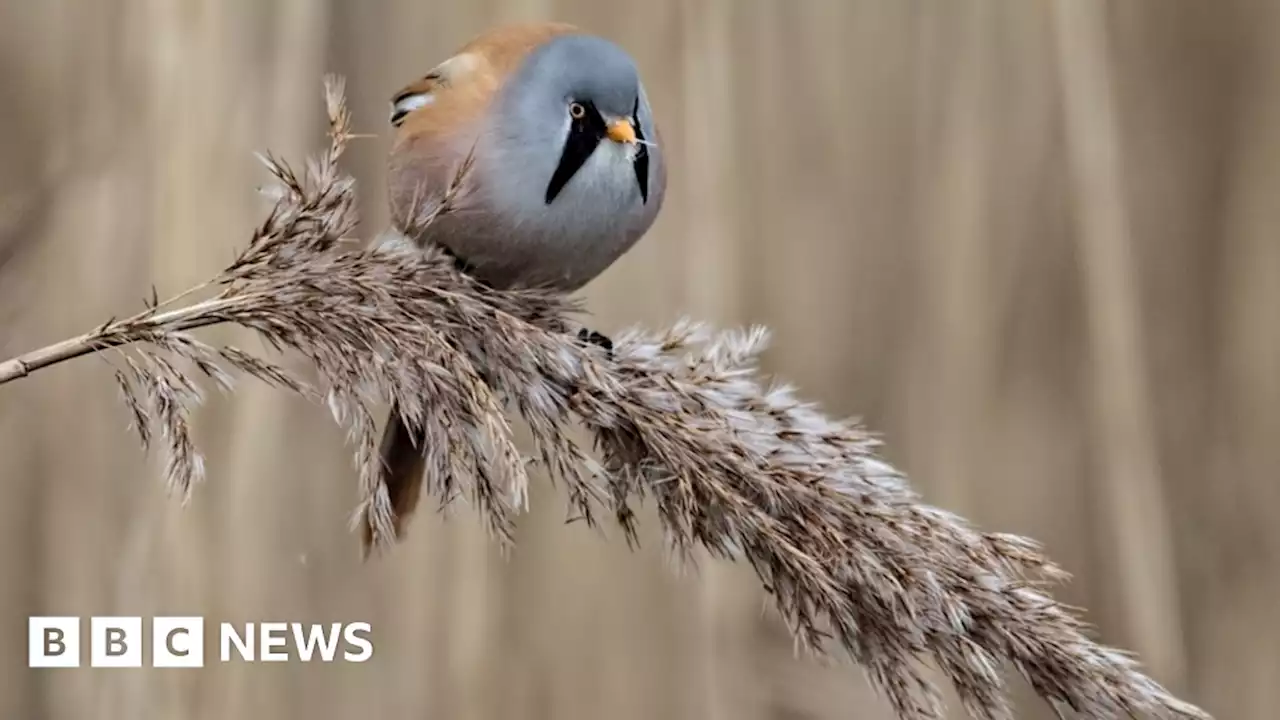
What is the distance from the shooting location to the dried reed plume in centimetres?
59

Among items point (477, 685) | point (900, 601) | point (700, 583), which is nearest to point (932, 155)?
point (700, 583)

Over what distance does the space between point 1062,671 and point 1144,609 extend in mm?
632

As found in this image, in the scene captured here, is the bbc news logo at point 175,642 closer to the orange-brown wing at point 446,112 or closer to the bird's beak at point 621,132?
the orange-brown wing at point 446,112

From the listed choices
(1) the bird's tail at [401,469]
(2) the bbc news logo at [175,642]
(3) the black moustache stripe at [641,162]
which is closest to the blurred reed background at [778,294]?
(2) the bbc news logo at [175,642]

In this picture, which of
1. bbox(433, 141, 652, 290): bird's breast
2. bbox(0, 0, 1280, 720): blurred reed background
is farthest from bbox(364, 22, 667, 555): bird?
bbox(0, 0, 1280, 720): blurred reed background

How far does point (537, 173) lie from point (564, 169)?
0.02 meters

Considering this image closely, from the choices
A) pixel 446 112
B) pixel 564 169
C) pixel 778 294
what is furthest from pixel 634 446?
pixel 778 294

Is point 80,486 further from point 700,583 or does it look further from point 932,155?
point 932,155

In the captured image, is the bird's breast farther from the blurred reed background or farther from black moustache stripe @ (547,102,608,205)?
the blurred reed background

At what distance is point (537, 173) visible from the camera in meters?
0.76

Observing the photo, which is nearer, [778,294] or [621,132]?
[621,132]

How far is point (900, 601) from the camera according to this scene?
62 centimetres

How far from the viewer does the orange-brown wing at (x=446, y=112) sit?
2.60 ft

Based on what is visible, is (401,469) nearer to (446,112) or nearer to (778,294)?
(446,112)
